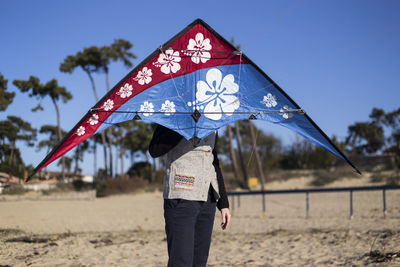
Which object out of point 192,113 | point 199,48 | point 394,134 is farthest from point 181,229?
point 394,134

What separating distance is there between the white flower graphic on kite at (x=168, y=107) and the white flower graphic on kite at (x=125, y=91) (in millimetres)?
281

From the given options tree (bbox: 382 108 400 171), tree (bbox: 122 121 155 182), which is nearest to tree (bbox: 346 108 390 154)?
tree (bbox: 382 108 400 171)

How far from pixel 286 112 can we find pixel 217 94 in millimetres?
601

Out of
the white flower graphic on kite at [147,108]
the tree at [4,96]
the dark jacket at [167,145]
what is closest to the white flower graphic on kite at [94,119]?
the white flower graphic on kite at [147,108]

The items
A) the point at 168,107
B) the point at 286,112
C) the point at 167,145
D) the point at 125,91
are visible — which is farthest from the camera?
the point at 286,112

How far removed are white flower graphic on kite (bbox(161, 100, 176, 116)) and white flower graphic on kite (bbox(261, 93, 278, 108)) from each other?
0.79 m

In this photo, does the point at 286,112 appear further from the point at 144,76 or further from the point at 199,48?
the point at 144,76

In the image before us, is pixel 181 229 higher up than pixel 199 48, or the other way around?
pixel 199 48

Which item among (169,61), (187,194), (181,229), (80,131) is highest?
(169,61)

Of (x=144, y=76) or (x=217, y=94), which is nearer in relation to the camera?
(x=144, y=76)

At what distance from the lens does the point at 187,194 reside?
2318 millimetres

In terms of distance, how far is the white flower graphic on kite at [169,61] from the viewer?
2865 millimetres

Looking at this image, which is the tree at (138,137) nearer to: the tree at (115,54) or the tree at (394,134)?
the tree at (115,54)

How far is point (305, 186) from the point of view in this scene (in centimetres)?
2633
